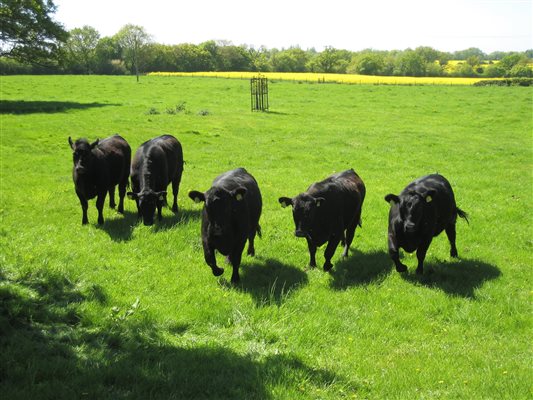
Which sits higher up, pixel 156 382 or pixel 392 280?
pixel 156 382

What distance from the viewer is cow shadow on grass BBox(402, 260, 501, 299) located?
27.3 feet

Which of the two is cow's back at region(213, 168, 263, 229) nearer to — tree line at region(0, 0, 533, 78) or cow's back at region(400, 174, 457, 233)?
cow's back at region(400, 174, 457, 233)

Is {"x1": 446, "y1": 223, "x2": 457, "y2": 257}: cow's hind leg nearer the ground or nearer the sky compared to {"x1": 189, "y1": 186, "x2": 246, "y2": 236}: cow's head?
nearer the ground

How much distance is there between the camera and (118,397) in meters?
4.72

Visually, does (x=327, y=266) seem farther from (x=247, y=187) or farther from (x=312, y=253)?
(x=247, y=187)

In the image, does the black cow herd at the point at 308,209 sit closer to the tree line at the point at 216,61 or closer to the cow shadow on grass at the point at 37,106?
the cow shadow on grass at the point at 37,106

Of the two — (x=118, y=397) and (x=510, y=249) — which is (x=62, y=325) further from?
(x=510, y=249)

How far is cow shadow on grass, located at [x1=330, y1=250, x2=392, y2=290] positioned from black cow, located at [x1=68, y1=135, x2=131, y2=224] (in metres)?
5.73

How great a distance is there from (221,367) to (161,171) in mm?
7048

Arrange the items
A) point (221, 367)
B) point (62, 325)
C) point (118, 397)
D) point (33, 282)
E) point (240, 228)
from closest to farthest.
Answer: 1. point (118, 397)
2. point (221, 367)
3. point (62, 325)
4. point (33, 282)
5. point (240, 228)

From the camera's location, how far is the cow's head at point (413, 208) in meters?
8.33

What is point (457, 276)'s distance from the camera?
29.1 ft

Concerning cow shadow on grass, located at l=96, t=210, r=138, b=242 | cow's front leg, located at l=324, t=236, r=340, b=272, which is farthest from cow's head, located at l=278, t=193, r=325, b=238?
cow shadow on grass, located at l=96, t=210, r=138, b=242

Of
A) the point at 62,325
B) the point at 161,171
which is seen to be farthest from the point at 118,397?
the point at 161,171
